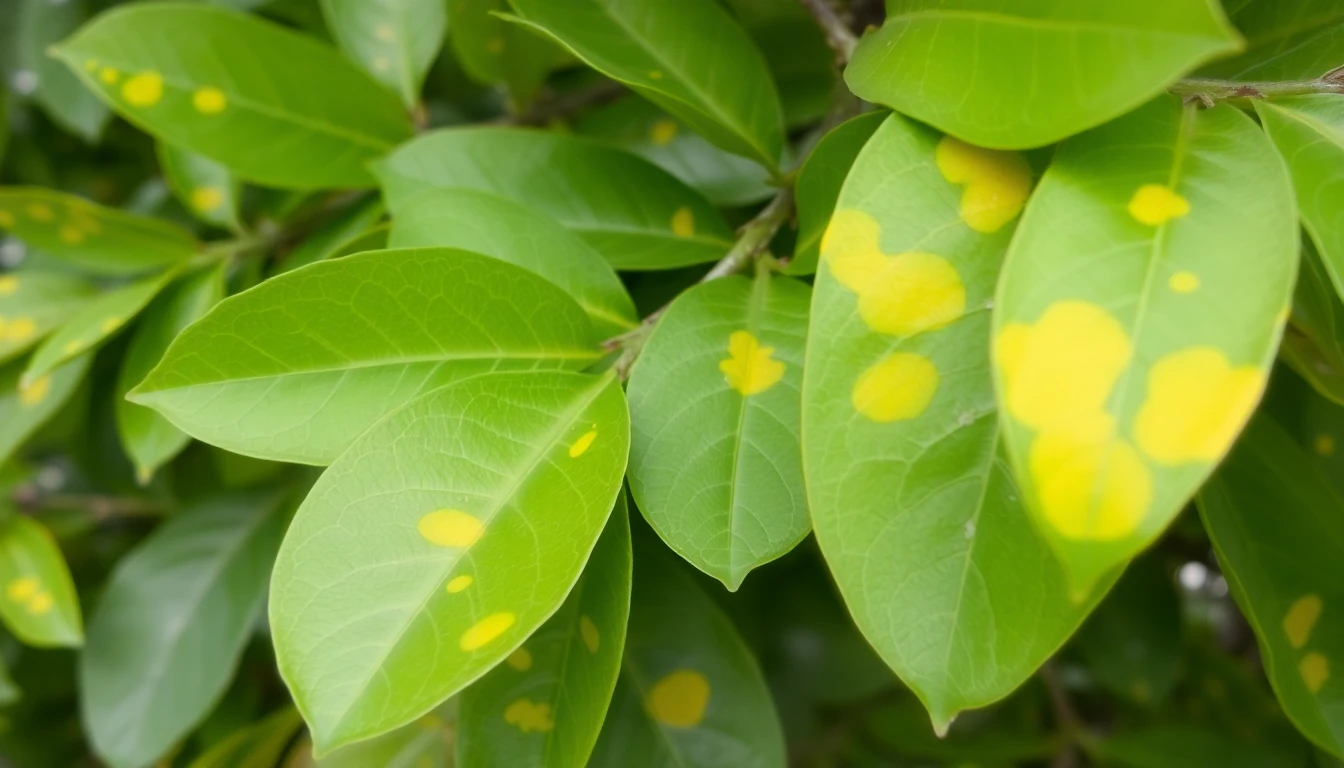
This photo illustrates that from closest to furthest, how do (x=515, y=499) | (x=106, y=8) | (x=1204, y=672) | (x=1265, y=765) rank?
(x=515, y=499) → (x=1265, y=765) → (x=1204, y=672) → (x=106, y=8)

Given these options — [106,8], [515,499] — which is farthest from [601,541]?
[106,8]

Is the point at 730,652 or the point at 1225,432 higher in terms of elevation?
the point at 1225,432

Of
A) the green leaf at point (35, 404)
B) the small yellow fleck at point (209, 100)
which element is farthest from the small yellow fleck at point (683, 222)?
the green leaf at point (35, 404)

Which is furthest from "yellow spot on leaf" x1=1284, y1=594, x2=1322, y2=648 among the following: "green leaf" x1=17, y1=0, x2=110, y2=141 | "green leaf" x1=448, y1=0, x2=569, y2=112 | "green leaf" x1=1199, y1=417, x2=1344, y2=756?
"green leaf" x1=17, y1=0, x2=110, y2=141

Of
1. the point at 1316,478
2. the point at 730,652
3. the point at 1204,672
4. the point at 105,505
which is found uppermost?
the point at 1316,478

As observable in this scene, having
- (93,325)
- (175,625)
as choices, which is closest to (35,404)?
(93,325)

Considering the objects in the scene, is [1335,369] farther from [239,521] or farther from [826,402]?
[239,521]

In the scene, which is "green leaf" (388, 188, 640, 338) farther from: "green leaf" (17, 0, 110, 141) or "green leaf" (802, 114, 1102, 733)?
"green leaf" (17, 0, 110, 141)
